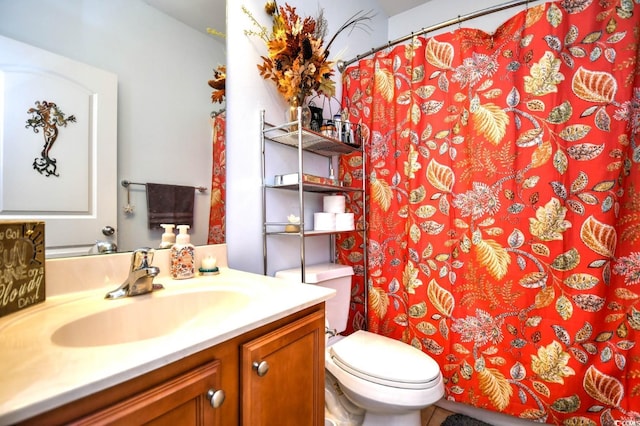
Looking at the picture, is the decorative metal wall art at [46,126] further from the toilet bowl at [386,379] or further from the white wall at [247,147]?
the toilet bowl at [386,379]

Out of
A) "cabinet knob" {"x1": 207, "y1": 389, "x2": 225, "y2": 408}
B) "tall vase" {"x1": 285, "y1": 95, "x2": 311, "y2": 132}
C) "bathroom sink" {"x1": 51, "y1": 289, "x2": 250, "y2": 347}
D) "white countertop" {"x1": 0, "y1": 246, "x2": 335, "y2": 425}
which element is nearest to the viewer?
"white countertop" {"x1": 0, "y1": 246, "x2": 335, "y2": 425}

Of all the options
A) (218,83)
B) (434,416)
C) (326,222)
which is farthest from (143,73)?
(434,416)

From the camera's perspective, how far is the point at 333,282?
4.47ft

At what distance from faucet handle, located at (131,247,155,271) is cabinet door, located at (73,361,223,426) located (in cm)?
43

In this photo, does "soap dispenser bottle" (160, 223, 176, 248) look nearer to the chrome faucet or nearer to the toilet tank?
the chrome faucet

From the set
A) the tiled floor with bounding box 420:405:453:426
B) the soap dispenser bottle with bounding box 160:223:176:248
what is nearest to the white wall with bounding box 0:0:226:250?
the soap dispenser bottle with bounding box 160:223:176:248

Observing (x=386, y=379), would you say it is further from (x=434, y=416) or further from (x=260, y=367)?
(x=434, y=416)

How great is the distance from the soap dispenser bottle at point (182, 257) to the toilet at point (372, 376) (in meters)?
0.42

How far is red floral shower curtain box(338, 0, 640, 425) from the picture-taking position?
42.6 inches

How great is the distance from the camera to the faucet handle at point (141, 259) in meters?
0.77

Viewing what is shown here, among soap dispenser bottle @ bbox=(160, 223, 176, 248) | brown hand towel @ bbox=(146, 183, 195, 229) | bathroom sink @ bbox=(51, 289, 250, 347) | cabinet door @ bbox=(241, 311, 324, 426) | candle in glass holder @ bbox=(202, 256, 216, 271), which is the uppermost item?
brown hand towel @ bbox=(146, 183, 195, 229)

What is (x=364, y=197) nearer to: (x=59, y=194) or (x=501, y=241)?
(x=501, y=241)

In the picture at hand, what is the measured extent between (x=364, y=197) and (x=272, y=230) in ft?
1.88

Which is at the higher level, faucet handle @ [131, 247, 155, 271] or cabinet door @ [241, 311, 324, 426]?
faucet handle @ [131, 247, 155, 271]
